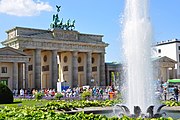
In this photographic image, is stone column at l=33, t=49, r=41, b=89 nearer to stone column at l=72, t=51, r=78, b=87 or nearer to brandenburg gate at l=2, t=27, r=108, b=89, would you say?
brandenburg gate at l=2, t=27, r=108, b=89

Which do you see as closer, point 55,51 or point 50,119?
point 50,119

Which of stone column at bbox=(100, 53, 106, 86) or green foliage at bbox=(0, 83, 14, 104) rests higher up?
stone column at bbox=(100, 53, 106, 86)

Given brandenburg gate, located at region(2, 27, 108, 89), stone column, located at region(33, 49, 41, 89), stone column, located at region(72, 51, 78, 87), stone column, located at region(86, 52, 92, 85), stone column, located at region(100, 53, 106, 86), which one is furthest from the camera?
stone column, located at region(100, 53, 106, 86)

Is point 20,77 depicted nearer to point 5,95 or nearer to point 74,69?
point 74,69

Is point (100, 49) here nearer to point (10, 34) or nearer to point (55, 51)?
point (55, 51)

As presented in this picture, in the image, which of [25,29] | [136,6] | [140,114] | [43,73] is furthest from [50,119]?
[43,73]

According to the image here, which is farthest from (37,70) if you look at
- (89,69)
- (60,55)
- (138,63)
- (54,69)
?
(138,63)

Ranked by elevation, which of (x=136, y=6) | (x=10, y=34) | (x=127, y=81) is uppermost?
(x=10, y=34)

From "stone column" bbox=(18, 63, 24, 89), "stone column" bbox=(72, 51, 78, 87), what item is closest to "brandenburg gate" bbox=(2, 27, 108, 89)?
"stone column" bbox=(72, 51, 78, 87)

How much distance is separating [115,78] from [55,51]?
17.5 metres

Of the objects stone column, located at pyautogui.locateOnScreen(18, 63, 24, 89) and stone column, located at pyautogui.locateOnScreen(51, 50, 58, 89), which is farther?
stone column, located at pyautogui.locateOnScreen(51, 50, 58, 89)

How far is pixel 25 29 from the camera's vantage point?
73375 millimetres

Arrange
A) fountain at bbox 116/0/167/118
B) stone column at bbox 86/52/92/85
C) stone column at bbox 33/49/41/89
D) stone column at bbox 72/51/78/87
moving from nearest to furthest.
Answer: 1. fountain at bbox 116/0/167/118
2. stone column at bbox 33/49/41/89
3. stone column at bbox 72/51/78/87
4. stone column at bbox 86/52/92/85

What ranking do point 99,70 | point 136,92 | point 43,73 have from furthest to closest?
1. point 99,70
2. point 43,73
3. point 136,92
